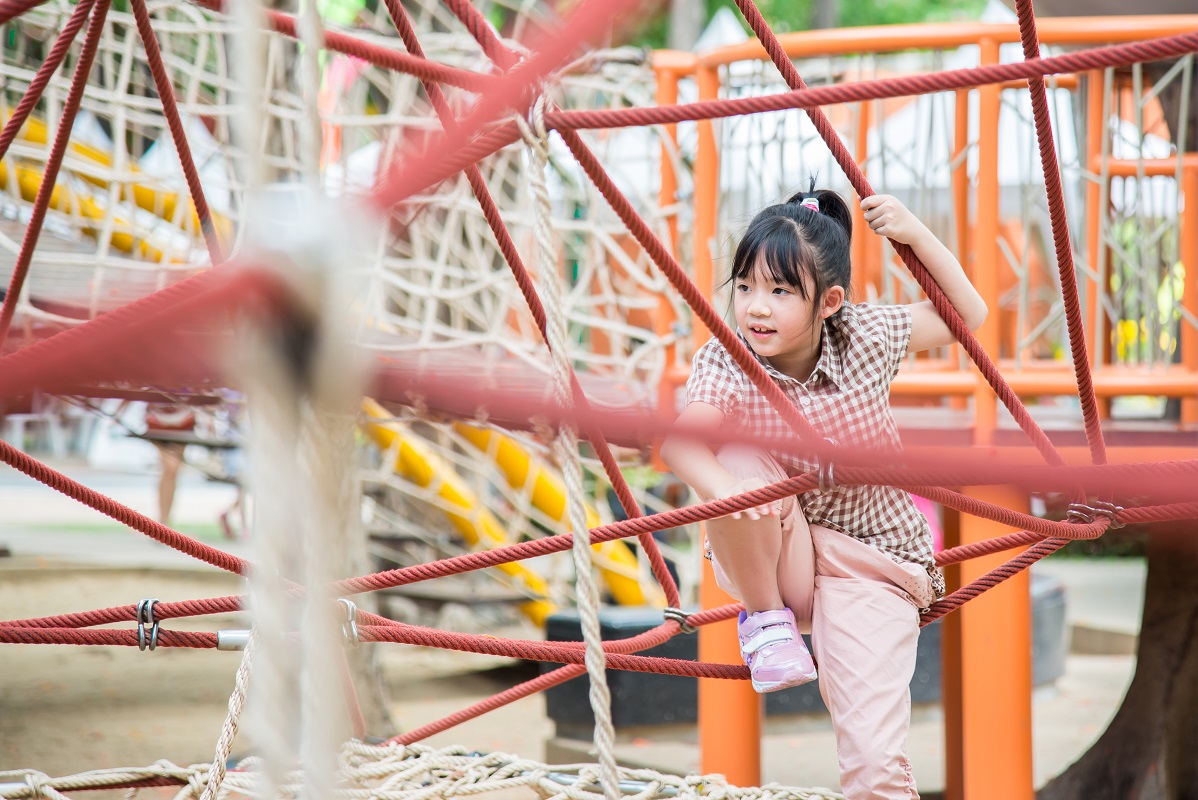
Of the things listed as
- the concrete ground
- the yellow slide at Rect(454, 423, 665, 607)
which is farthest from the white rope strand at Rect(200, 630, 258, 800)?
the yellow slide at Rect(454, 423, 665, 607)

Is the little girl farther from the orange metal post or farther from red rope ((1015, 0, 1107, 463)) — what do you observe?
the orange metal post

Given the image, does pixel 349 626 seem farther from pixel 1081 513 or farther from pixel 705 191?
pixel 705 191

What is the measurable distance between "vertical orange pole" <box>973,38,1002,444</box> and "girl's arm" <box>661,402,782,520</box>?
2.99 feet

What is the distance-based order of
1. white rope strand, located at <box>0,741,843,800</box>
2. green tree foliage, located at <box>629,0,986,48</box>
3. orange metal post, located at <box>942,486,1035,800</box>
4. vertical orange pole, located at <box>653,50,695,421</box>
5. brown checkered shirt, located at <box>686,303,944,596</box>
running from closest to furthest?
→ 1. brown checkered shirt, located at <box>686,303,944,596</box>
2. white rope strand, located at <box>0,741,843,800</box>
3. orange metal post, located at <box>942,486,1035,800</box>
4. vertical orange pole, located at <box>653,50,695,421</box>
5. green tree foliage, located at <box>629,0,986,48</box>

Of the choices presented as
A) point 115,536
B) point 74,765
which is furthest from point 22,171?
point 115,536

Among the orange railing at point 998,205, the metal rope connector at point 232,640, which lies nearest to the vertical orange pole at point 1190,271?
the orange railing at point 998,205

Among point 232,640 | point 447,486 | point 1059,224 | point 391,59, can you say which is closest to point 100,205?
point 447,486

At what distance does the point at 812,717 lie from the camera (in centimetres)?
391

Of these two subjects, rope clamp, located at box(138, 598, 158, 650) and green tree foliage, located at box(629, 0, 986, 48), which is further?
green tree foliage, located at box(629, 0, 986, 48)

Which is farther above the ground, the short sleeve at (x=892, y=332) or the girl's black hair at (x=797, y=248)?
the girl's black hair at (x=797, y=248)

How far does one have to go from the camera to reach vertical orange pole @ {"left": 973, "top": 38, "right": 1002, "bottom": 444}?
2207 millimetres

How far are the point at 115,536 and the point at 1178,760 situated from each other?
7.05 m

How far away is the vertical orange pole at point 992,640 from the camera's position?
2.20 metres

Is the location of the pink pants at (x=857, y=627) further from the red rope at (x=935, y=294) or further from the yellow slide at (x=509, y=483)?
the yellow slide at (x=509, y=483)
